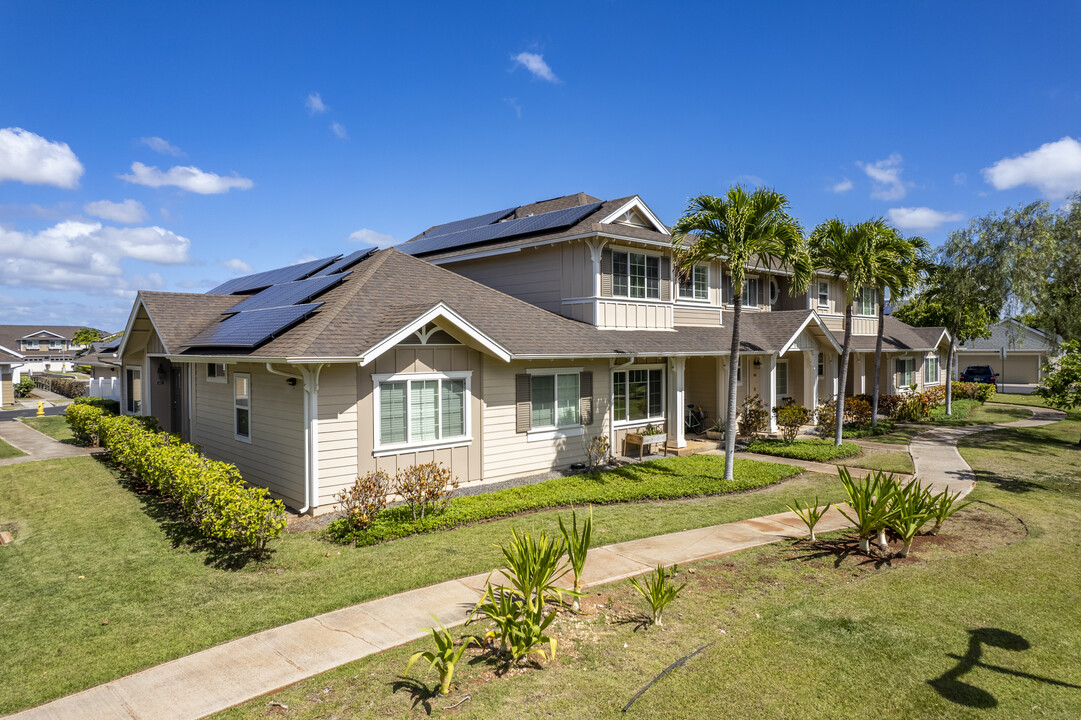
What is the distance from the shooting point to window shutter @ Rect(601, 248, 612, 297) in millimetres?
18000

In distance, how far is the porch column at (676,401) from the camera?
61.4 ft

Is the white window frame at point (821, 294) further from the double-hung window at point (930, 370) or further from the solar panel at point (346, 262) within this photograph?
the solar panel at point (346, 262)

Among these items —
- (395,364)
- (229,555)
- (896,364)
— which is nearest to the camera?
(229,555)

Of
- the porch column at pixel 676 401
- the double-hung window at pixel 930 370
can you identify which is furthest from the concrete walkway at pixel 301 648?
the double-hung window at pixel 930 370

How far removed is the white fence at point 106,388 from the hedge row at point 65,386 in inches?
298

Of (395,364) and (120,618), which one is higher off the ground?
(395,364)

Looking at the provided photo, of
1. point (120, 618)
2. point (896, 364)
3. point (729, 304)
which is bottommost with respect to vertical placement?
point (120, 618)

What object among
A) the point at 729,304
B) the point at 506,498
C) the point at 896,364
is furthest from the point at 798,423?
the point at 896,364

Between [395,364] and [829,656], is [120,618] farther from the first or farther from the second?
[829,656]

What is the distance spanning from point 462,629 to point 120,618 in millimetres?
4187

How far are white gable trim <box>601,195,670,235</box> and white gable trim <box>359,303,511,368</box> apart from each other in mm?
6433

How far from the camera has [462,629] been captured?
6.91 metres

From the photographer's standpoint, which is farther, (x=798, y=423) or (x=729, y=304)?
(x=729, y=304)

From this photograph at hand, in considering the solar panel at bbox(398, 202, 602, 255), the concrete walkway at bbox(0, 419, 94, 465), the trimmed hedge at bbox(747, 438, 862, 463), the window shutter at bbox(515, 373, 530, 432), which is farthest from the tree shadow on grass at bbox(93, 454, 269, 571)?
the trimmed hedge at bbox(747, 438, 862, 463)
